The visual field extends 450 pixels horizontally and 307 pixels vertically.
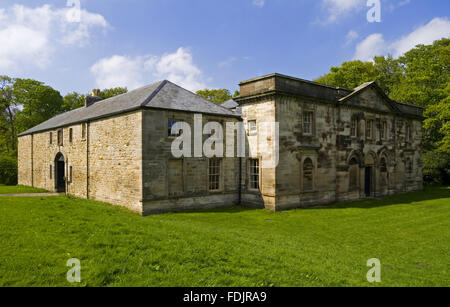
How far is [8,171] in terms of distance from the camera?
36.4 m

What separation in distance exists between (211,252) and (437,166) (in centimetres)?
3409

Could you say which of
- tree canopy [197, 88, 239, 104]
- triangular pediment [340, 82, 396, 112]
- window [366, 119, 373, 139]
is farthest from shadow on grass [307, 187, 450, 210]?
tree canopy [197, 88, 239, 104]

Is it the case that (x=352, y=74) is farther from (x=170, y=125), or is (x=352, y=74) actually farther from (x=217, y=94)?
(x=170, y=125)

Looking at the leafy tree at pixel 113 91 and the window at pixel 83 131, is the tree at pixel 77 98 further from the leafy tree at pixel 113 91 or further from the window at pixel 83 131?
the window at pixel 83 131

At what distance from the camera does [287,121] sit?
18.8 m

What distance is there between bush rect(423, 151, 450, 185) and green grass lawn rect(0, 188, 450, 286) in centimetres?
2160

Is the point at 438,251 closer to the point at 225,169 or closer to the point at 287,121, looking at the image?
the point at 287,121

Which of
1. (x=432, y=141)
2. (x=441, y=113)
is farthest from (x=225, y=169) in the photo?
(x=432, y=141)

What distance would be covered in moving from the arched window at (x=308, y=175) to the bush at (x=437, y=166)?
20529 millimetres

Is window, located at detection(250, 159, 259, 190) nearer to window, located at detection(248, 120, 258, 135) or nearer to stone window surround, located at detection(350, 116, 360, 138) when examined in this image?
window, located at detection(248, 120, 258, 135)

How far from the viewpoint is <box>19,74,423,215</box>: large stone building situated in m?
16.9

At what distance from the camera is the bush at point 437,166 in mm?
32094

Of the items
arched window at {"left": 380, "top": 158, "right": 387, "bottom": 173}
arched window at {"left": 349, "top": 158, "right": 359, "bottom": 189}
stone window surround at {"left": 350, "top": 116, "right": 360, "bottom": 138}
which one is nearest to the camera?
arched window at {"left": 349, "top": 158, "right": 359, "bottom": 189}

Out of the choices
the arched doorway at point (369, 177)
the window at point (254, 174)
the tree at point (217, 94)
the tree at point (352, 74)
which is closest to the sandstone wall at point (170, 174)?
the window at point (254, 174)
